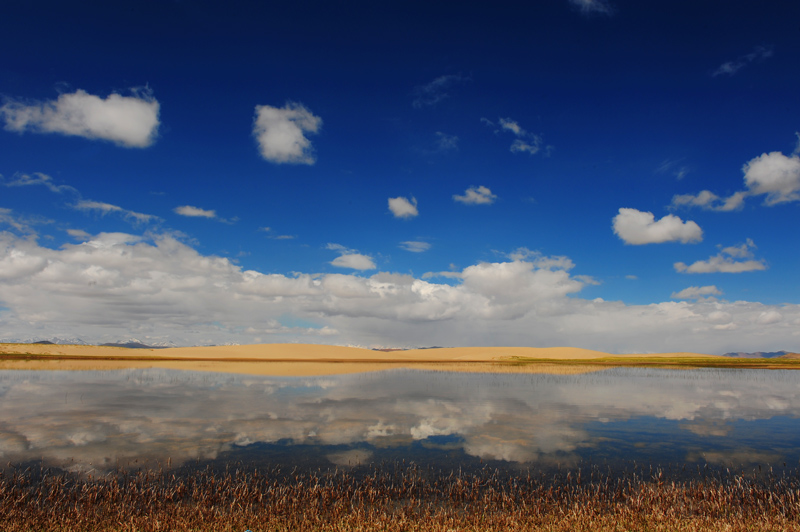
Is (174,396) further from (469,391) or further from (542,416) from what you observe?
(542,416)

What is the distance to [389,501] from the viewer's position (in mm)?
10727

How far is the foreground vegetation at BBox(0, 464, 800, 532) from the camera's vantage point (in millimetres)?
9125

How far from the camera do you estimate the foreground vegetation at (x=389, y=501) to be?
9.12 meters

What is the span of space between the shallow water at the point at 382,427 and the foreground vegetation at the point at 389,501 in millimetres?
1484

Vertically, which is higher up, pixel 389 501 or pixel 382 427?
pixel 382 427

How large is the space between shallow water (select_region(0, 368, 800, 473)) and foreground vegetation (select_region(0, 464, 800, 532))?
1484 mm

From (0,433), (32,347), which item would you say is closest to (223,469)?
(0,433)

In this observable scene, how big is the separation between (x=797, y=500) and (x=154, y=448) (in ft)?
60.4

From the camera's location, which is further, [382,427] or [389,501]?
[382,427]

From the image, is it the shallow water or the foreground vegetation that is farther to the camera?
the shallow water

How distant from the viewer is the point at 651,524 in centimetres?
947

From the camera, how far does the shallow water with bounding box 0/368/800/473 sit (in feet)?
46.8

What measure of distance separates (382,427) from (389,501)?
8282 mm

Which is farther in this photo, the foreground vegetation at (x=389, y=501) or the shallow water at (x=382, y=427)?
the shallow water at (x=382, y=427)
